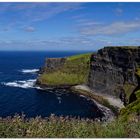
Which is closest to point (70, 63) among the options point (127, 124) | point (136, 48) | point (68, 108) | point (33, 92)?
point (33, 92)

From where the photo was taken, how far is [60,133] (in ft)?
41.4

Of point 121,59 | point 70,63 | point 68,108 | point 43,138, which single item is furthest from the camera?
point 70,63

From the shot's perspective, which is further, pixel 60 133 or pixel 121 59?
pixel 121 59

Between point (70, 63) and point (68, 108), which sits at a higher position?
point (70, 63)

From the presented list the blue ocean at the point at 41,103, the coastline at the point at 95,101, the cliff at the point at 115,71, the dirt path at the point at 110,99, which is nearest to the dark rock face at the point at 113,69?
the cliff at the point at 115,71

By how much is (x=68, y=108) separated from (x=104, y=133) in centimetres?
8039

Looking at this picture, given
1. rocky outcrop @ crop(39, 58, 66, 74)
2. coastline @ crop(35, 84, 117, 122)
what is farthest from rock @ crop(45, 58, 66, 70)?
coastline @ crop(35, 84, 117, 122)

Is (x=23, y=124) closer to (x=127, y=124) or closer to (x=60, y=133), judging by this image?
(x=60, y=133)

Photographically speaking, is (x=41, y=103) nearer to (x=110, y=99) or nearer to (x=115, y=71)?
(x=110, y=99)

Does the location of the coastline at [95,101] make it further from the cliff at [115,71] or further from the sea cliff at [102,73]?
the cliff at [115,71]

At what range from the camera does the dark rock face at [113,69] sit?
106688 millimetres

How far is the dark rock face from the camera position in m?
107

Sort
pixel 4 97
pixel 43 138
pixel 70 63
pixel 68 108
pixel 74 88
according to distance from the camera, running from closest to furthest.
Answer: pixel 43 138 → pixel 68 108 → pixel 4 97 → pixel 74 88 → pixel 70 63

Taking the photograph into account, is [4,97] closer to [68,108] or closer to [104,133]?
[68,108]
